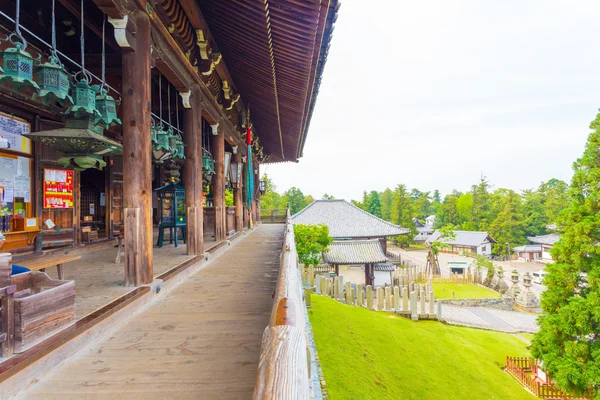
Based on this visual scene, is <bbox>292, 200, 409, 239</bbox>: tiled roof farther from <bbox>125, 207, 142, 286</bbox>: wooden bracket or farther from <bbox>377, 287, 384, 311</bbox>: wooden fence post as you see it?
<bbox>125, 207, 142, 286</bbox>: wooden bracket

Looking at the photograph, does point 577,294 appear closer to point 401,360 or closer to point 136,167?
point 401,360

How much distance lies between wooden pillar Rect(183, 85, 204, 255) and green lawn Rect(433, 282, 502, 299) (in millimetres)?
19926

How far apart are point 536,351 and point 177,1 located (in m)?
12.9

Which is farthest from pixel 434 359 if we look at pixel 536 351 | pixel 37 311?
pixel 37 311

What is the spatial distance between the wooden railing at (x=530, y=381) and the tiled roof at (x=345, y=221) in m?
13.3

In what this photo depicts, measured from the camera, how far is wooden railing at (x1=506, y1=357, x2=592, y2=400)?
9.80 m

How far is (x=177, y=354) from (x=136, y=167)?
7.23 ft

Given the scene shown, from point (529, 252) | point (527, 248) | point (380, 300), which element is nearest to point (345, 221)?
point (380, 300)

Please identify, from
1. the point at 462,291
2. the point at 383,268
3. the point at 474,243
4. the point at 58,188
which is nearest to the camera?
the point at 58,188

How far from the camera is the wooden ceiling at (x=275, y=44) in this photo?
444 centimetres

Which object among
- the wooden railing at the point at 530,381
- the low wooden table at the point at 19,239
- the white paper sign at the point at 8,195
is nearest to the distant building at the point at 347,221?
the wooden railing at the point at 530,381

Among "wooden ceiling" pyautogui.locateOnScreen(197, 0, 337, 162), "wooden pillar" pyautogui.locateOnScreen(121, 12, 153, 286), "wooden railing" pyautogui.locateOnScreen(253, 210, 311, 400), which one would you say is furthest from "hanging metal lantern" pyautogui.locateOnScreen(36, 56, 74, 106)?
"wooden railing" pyautogui.locateOnScreen(253, 210, 311, 400)

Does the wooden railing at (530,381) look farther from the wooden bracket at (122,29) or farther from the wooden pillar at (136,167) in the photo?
the wooden bracket at (122,29)

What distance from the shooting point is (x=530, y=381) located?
10133 mm
